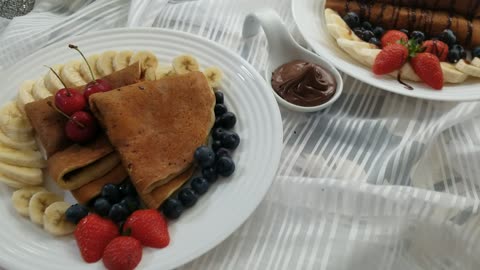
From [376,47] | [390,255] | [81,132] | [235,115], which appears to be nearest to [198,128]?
[235,115]

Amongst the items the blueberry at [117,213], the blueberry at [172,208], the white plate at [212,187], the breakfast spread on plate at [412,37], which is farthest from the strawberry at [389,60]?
the blueberry at [117,213]

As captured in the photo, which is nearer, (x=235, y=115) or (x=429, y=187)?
(x=429, y=187)

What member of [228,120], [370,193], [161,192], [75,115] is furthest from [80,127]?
[370,193]

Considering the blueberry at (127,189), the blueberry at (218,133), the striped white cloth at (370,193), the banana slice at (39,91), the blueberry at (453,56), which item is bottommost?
the striped white cloth at (370,193)

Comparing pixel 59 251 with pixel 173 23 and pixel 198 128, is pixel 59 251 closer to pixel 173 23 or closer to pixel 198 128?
pixel 198 128

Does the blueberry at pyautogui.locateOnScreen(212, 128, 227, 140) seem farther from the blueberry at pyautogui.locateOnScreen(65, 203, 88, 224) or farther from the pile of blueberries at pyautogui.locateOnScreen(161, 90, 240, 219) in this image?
the blueberry at pyautogui.locateOnScreen(65, 203, 88, 224)

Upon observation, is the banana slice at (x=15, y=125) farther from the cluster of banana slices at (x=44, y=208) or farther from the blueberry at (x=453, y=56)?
the blueberry at (x=453, y=56)

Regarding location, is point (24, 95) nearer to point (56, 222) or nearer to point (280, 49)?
point (56, 222)
